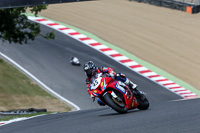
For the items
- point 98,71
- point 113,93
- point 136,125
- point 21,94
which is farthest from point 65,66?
point 136,125

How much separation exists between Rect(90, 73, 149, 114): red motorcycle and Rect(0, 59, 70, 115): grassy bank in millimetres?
7589

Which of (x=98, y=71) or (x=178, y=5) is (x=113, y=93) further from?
(x=178, y=5)

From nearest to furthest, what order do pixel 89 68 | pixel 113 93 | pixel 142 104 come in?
pixel 113 93 < pixel 89 68 < pixel 142 104

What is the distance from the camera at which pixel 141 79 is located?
21.8 metres

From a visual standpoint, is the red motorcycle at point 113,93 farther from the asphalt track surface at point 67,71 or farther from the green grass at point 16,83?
the green grass at point 16,83

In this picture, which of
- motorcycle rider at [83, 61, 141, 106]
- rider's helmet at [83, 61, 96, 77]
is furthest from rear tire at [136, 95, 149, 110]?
rider's helmet at [83, 61, 96, 77]

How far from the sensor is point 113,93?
1064 centimetres

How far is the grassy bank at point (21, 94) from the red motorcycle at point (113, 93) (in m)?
7.59

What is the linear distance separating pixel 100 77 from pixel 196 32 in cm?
1961

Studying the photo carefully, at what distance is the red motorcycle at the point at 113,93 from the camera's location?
1061 cm

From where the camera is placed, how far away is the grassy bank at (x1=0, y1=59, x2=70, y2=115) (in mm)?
18891

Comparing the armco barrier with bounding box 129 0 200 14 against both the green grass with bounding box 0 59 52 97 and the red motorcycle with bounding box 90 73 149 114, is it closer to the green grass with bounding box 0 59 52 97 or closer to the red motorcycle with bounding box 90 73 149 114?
the green grass with bounding box 0 59 52 97

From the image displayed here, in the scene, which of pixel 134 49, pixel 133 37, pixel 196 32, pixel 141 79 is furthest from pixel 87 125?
pixel 196 32

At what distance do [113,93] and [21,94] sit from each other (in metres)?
10.2
